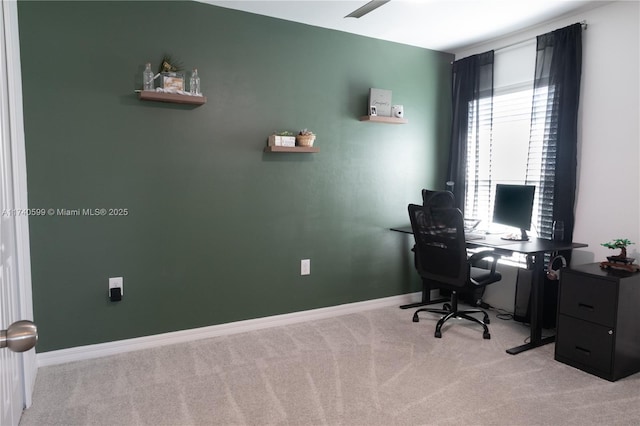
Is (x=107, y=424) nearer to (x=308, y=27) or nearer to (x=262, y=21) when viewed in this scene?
(x=262, y=21)

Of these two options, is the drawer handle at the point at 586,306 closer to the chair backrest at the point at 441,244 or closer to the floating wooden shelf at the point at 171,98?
the chair backrest at the point at 441,244

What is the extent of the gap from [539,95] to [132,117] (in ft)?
10.4

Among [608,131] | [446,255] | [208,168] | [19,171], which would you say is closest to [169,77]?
[208,168]

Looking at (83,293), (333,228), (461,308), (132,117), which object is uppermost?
(132,117)

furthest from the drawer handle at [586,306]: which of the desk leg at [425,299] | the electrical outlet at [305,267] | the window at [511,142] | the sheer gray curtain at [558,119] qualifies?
the electrical outlet at [305,267]

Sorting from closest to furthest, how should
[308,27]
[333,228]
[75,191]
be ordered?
[75,191], [308,27], [333,228]

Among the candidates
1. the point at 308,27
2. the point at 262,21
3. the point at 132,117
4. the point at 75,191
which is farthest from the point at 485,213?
Result: the point at 75,191

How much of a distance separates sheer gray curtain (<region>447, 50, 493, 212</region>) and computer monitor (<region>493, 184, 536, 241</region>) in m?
0.59

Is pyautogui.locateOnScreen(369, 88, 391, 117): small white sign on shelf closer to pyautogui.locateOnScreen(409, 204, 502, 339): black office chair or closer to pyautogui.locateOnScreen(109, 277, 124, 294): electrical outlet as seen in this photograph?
pyautogui.locateOnScreen(409, 204, 502, 339): black office chair

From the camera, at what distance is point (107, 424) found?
2.09 metres

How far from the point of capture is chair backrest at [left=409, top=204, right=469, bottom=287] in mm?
3049

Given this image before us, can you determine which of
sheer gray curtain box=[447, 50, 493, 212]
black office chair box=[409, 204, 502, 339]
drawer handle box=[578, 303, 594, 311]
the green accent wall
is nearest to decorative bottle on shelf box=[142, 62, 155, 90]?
the green accent wall

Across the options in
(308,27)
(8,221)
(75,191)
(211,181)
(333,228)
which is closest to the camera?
(8,221)

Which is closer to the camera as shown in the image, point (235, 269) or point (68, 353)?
point (68, 353)
